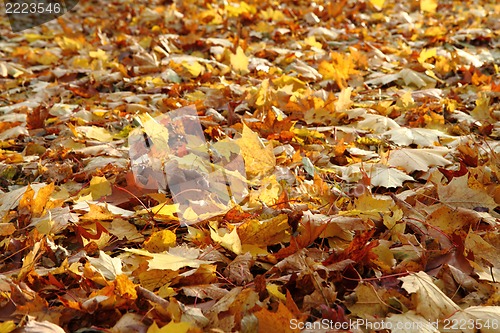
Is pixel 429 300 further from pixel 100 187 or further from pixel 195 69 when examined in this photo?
pixel 195 69

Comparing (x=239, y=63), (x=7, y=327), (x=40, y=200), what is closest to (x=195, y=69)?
(x=239, y=63)

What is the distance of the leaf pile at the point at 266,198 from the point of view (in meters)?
1.32

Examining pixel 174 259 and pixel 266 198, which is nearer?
pixel 174 259

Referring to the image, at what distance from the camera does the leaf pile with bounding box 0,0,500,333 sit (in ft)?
4.32

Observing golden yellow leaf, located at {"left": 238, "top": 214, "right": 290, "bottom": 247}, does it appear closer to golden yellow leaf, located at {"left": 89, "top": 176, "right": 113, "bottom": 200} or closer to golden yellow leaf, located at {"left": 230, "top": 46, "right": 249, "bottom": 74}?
golden yellow leaf, located at {"left": 89, "top": 176, "right": 113, "bottom": 200}

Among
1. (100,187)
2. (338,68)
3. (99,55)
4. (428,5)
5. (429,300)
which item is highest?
(429,300)

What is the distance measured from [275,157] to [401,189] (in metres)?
0.49

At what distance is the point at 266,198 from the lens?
5.85 ft

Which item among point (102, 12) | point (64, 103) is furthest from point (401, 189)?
point (102, 12)

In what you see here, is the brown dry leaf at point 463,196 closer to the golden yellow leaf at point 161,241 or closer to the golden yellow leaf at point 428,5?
the golden yellow leaf at point 161,241

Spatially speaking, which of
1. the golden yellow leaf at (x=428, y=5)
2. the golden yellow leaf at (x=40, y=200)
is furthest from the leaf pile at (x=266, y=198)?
the golden yellow leaf at (x=428, y=5)

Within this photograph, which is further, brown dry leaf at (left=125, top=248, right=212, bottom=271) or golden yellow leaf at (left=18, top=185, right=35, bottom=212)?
golden yellow leaf at (left=18, top=185, right=35, bottom=212)

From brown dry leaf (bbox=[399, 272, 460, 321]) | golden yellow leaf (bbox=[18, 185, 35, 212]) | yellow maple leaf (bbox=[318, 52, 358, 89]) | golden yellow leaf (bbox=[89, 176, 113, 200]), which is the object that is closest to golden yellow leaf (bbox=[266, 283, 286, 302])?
brown dry leaf (bbox=[399, 272, 460, 321])

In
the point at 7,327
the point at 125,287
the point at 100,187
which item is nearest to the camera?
the point at 7,327
